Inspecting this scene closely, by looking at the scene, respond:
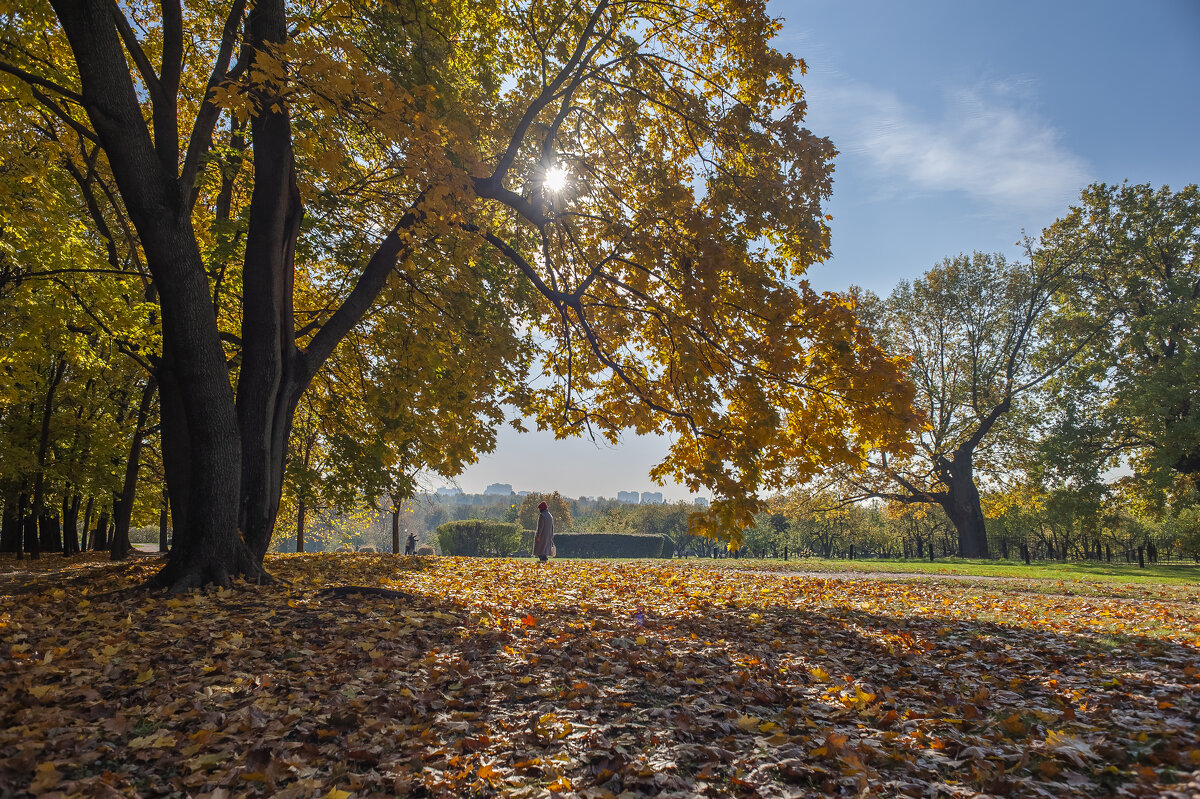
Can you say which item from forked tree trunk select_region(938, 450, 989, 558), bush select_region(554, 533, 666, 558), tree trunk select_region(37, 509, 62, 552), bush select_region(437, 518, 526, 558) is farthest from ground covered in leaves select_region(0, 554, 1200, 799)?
bush select_region(554, 533, 666, 558)

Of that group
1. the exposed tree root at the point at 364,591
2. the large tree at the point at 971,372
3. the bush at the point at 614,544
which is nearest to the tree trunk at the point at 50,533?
the exposed tree root at the point at 364,591

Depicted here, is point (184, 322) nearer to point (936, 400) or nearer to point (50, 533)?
point (50, 533)

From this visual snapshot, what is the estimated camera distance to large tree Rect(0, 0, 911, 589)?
6621 millimetres

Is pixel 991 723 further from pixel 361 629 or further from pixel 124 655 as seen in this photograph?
pixel 124 655

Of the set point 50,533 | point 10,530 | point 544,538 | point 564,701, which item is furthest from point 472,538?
point 564,701

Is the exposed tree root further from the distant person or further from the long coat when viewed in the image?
the long coat

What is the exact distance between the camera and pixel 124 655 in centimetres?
434

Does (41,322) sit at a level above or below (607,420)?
above

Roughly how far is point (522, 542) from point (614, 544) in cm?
665

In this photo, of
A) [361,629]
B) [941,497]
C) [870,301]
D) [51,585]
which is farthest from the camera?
[870,301]

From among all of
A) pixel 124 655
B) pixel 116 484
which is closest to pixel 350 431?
pixel 124 655

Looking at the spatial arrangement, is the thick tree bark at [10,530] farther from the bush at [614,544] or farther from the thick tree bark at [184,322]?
the bush at [614,544]

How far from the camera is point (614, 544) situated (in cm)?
4016

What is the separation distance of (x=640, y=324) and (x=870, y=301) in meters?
27.2
